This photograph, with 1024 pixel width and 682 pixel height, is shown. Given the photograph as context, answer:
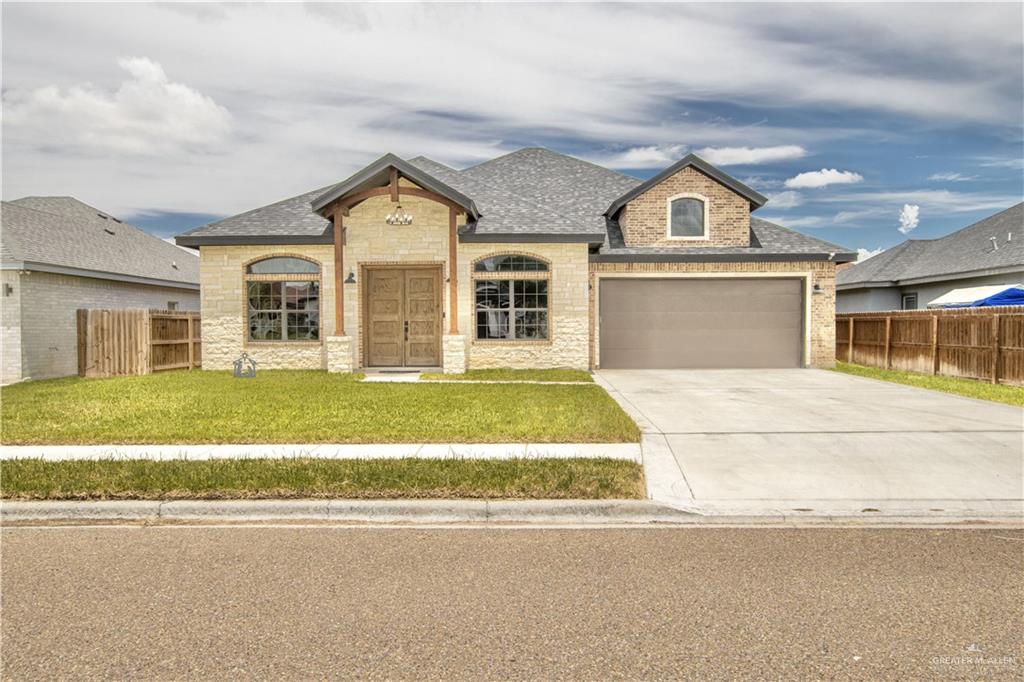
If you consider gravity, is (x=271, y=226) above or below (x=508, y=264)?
above

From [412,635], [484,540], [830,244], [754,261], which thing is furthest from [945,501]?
[830,244]

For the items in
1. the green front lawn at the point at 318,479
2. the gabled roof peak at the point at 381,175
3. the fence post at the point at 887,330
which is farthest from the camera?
the fence post at the point at 887,330

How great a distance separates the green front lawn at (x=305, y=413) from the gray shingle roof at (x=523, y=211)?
504 centimetres

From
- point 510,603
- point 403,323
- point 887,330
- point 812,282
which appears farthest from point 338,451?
point 887,330

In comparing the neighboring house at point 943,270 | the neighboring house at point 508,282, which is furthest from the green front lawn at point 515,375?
the neighboring house at point 943,270

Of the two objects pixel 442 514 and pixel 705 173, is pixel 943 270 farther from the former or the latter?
pixel 442 514

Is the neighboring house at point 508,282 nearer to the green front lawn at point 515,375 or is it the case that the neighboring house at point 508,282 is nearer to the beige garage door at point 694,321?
the beige garage door at point 694,321

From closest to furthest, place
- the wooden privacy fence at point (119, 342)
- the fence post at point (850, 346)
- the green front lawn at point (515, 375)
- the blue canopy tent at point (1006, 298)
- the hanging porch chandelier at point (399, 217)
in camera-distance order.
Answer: the green front lawn at point (515, 375)
the wooden privacy fence at point (119, 342)
the hanging porch chandelier at point (399, 217)
the blue canopy tent at point (1006, 298)
the fence post at point (850, 346)

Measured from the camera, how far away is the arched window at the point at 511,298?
18.6m

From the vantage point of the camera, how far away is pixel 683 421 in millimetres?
10227

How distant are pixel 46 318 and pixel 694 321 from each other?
716 inches

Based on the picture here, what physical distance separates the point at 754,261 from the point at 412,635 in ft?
58.9

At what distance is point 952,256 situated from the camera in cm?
2761

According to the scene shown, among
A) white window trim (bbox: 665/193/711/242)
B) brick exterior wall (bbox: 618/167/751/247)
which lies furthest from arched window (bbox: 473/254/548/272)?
white window trim (bbox: 665/193/711/242)
